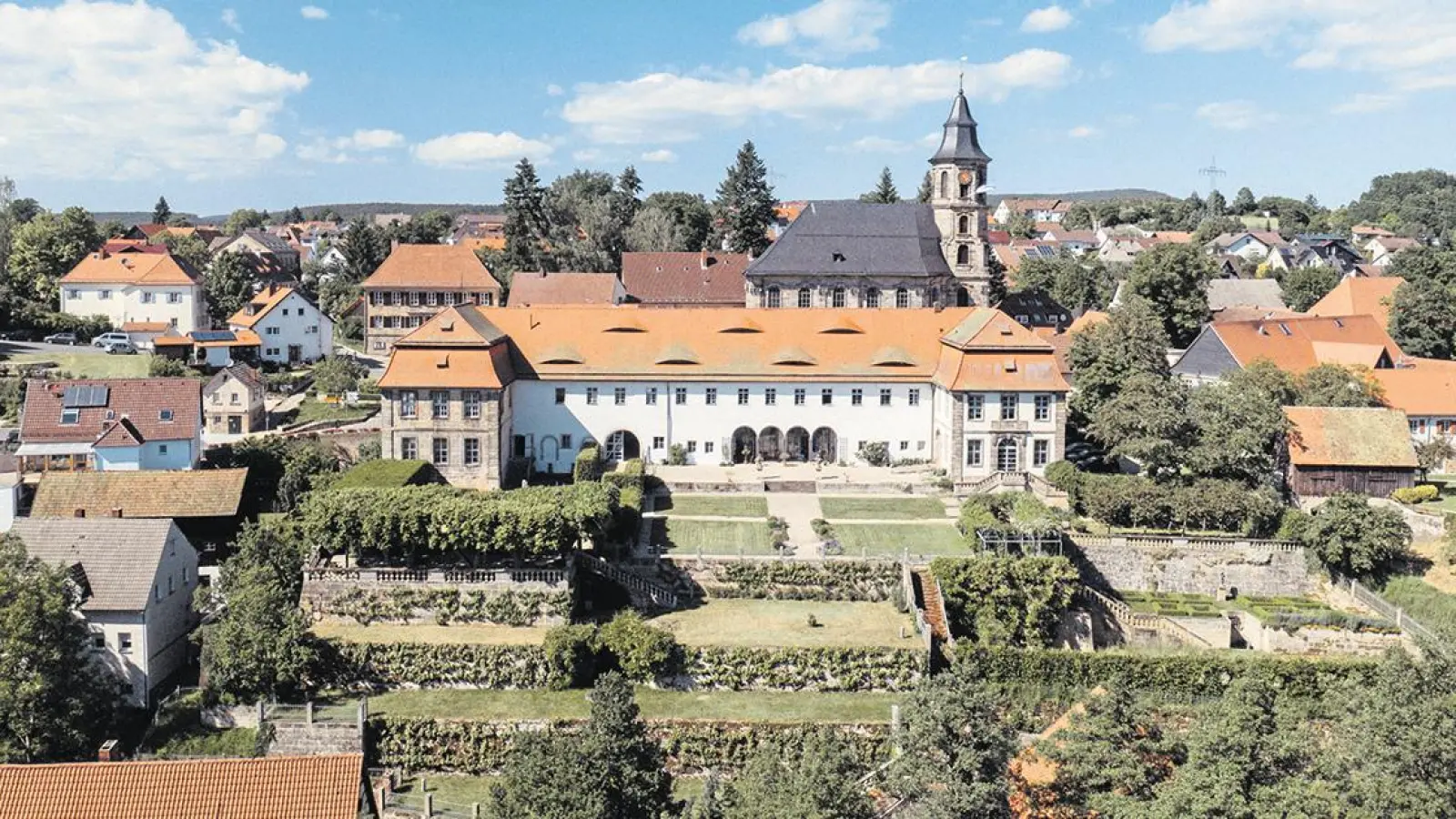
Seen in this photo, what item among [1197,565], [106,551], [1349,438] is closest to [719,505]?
[1197,565]

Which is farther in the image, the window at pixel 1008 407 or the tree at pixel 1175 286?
the tree at pixel 1175 286

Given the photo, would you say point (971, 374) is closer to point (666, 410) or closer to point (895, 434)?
point (895, 434)

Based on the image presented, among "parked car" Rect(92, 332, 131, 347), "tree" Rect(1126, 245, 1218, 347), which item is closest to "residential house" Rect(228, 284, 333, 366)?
"parked car" Rect(92, 332, 131, 347)

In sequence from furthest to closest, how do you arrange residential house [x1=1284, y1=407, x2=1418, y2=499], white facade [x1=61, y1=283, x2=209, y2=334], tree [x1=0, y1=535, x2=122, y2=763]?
white facade [x1=61, y1=283, x2=209, y2=334] → residential house [x1=1284, y1=407, x2=1418, y2=499] → tree [x1=0, y1=535, x2=122, y2=763]

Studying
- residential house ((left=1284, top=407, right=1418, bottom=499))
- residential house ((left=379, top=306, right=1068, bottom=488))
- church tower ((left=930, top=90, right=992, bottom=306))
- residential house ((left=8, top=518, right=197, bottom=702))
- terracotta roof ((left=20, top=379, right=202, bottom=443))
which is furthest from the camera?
church tower ((left=930, top=90, right=992, bottom=306))

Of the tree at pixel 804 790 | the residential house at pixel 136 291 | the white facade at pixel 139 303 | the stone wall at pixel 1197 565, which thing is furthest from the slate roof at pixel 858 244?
the tree at pixel 804 790

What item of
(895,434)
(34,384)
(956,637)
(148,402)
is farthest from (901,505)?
(34,384)

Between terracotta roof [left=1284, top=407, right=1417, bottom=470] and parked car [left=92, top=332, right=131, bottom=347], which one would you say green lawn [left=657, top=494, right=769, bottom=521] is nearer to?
terracotta roof [left=1284, top=407, right=1417, bottom=470]

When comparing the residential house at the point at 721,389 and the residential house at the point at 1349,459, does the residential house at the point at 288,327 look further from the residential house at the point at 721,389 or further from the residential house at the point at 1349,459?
the residential house at the point at 1349,459
